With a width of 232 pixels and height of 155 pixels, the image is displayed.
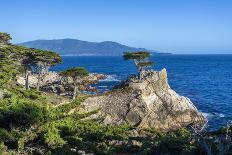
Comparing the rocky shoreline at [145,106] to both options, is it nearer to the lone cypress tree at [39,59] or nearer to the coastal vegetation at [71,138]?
the coastal vegetation at [71,138]

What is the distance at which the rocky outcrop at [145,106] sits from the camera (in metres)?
58.7

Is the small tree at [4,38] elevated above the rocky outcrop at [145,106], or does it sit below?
above

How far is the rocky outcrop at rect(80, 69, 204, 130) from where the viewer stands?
58688 millimetres

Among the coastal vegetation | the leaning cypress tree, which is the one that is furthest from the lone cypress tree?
the coastal vegetation

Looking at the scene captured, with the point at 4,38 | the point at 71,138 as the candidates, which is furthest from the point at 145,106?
the point at 4,38

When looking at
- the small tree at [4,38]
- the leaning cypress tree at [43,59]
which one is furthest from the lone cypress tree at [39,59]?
the small tree at [4,38]

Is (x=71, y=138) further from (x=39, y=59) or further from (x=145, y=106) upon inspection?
(x=39, y=59)

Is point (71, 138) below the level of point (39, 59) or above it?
below

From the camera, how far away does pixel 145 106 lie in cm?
5969

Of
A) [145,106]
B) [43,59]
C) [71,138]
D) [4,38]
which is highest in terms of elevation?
[4,38]

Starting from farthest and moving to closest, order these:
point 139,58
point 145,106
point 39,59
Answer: point 139,58 < point 39,59 < point 145,106

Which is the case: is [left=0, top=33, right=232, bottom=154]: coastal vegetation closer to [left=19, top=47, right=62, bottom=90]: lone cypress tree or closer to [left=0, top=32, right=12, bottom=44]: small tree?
[left=19, top=47, right=62, bottom=90]: lone cypress tree

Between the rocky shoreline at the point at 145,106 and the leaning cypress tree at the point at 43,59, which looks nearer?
the rocky shoreline at the point at 145,106

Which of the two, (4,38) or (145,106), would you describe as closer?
(145,106)
